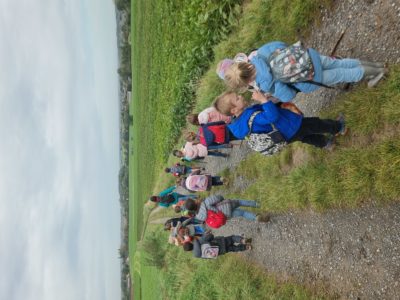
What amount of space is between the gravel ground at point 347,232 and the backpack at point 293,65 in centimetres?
140

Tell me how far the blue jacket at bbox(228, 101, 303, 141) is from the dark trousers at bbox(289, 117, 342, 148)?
0.20 metres

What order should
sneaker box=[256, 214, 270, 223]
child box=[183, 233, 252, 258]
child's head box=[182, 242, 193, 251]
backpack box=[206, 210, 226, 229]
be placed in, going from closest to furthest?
backpack box=[206, 210, 226, 229]
sneaker box=[256, 214, 270, 223]
child box=[183, 233, 252, 258]
child's head box=[182, 242, 193, 251]

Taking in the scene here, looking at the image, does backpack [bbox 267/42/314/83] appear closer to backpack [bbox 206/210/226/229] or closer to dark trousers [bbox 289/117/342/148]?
dark trousers [bbox 289/117/342/148]

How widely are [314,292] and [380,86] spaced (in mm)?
3694

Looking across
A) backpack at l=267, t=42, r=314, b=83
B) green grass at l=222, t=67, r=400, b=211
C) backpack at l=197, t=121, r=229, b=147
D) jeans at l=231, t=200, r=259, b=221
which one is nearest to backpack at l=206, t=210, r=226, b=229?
jeans at l=231, t=200, r=259, b=221

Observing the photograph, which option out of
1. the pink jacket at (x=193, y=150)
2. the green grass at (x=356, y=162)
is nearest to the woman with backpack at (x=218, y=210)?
the green grass at (x=356, y=162)

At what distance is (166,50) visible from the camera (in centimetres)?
2012

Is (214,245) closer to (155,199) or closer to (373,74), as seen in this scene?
(155,199)

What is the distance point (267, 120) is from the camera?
5785 millimetres

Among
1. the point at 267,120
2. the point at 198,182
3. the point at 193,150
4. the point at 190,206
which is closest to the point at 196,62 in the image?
the point at 193,150

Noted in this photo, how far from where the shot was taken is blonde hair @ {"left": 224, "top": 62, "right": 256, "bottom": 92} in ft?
17.4

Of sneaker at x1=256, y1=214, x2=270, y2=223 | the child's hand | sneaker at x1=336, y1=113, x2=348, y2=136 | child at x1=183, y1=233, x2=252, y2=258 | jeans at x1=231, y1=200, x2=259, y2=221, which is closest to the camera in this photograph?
the child's hand

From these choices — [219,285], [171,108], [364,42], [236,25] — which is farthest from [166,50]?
[364,42]

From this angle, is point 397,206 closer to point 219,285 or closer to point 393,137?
point 393,137
